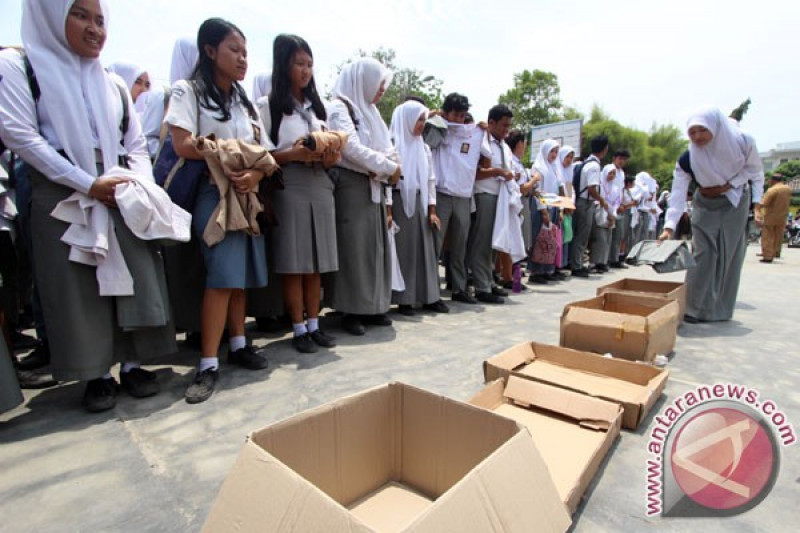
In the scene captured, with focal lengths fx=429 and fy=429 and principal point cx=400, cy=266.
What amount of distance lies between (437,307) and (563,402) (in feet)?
7.28

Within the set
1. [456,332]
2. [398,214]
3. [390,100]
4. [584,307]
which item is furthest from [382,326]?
[390,100]

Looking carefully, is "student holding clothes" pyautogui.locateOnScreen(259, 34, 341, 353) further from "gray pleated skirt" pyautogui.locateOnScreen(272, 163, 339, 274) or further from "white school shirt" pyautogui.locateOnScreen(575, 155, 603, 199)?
"white school shirt" pyautogui.locateOnScreen(575, 155, 603, 199)

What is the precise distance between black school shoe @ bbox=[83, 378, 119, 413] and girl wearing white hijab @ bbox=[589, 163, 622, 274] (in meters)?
6.32

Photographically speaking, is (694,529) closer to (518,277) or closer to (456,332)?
(456,332)

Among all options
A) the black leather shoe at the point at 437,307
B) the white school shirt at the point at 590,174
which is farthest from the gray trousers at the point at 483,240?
the white school shirt at the point at 590,174

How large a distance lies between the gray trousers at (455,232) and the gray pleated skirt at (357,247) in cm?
93

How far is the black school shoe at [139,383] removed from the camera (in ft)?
6.68

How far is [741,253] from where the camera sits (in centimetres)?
370

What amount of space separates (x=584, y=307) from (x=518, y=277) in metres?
2.18

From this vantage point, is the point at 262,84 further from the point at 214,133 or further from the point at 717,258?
the point at 717,258

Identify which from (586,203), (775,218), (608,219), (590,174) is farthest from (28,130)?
(775,218)

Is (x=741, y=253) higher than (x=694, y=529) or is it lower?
higher

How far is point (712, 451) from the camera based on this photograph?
45.6 inches

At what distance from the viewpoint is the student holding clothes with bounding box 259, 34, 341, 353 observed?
2.49m
